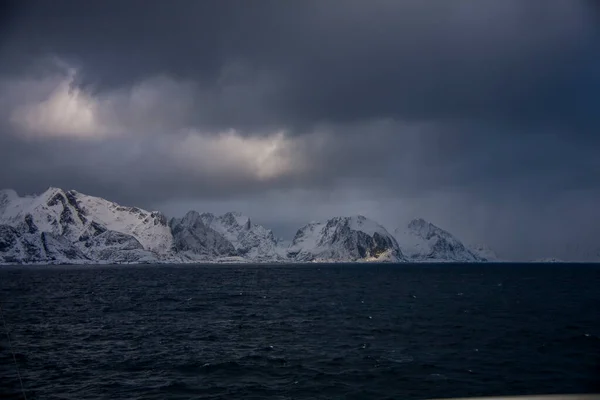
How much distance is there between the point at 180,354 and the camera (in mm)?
33219

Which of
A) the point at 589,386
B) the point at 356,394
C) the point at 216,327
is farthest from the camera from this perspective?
the point at 216,327

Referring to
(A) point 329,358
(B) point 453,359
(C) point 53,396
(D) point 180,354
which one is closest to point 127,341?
(D) point 180,354

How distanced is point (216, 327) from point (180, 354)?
1311 cm

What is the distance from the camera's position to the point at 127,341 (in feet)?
127

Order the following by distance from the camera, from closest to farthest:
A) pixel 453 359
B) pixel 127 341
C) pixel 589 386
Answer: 1. pixel 589 386
2. pixel 453 359
3. pixel 127 341

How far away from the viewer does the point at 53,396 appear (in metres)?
23.9

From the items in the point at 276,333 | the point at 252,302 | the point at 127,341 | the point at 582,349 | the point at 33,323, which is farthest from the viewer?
the point at 252,302

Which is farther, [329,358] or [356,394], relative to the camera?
[329,358]

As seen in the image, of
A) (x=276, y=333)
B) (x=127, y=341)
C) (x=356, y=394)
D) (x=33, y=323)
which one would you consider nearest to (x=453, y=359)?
(x=356, y=394)

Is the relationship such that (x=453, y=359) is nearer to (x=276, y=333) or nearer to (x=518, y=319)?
(x=276, y=333)

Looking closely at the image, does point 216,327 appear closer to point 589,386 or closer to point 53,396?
point 53,396

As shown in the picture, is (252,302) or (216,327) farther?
(252,302)

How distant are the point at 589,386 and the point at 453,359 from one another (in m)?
7.98

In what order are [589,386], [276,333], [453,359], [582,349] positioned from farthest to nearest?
[276,333] → [582,349] → [453,359] → [589,386]
